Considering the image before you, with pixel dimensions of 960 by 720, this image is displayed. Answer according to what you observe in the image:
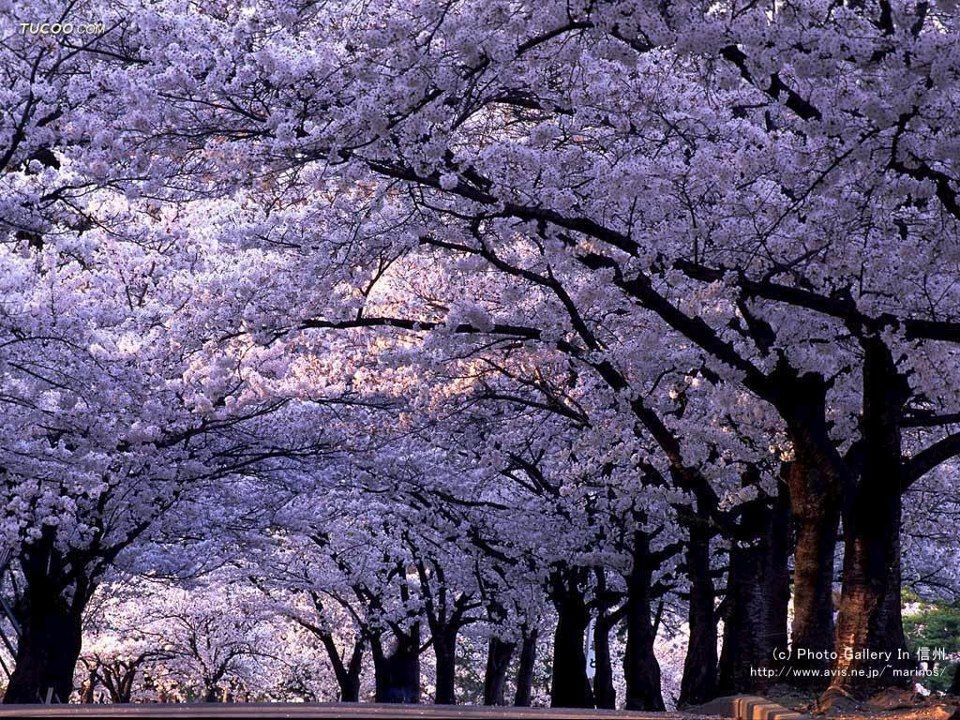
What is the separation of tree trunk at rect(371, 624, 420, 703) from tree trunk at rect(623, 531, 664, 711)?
16.1 meters

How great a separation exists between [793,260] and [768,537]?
758 centimetres

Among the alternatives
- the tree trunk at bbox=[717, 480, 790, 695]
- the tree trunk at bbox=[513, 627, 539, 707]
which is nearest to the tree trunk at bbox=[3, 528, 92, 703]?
the tree trunk at bbox=[717, 480, 790, 695]

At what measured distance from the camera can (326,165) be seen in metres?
13.7

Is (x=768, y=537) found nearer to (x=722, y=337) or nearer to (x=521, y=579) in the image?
(x=722, y=337)

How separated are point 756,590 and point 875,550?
5.92 meters

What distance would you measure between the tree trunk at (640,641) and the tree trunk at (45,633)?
1114 cm

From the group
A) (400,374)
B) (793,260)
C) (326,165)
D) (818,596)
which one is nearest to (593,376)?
(400,374)

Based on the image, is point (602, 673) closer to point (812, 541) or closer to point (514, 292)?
point (514, 292)

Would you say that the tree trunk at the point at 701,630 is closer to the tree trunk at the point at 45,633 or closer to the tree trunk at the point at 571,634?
the tree trunk at the point at 571,634

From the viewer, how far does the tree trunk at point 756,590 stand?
20.4m

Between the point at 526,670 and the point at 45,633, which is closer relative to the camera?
the point at 45,633

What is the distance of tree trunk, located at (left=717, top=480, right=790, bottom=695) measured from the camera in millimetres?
20406

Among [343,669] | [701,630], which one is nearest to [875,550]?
[701,630]

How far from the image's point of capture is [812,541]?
17.3m
